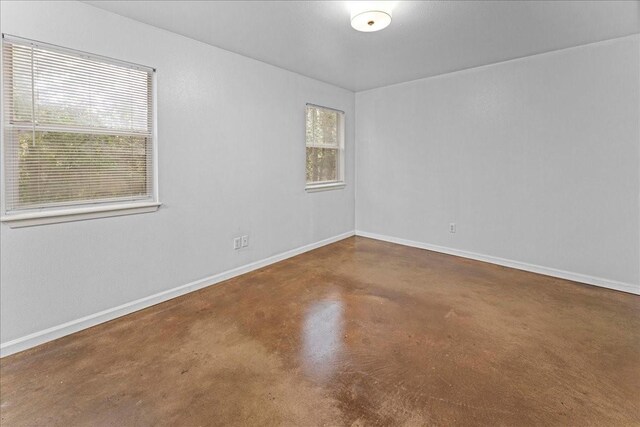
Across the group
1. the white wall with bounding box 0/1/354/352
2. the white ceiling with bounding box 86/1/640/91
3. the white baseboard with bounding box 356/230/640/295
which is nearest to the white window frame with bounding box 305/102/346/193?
the white wall with bounding box 0/1/354/352

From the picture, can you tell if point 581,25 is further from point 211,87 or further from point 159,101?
point 159,101

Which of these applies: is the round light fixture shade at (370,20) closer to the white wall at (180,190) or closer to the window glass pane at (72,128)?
the white wall at (180,190)

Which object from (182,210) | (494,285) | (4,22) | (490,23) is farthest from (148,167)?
(494,285)

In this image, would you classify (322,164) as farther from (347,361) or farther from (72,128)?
(347,361)

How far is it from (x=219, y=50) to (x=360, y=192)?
122 inches

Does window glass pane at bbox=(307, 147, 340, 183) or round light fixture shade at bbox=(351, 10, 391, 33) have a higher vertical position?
round light fixture shade at bbox=(351, 10, 391, 33)

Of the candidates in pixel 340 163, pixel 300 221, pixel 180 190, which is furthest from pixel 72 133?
pixel 340 163

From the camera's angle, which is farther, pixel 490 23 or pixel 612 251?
pixel 612 251

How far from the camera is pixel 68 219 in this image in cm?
236

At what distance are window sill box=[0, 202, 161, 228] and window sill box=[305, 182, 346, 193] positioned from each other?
7.10 ft

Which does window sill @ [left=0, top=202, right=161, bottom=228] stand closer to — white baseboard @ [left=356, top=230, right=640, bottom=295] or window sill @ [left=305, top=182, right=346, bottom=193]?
window sill @ [left=305, top=182, right=346, bottom=193]

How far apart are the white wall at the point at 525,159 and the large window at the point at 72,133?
11.3 feet

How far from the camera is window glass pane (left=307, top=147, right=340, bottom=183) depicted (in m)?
4.63

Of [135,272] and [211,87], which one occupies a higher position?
[211,87]
